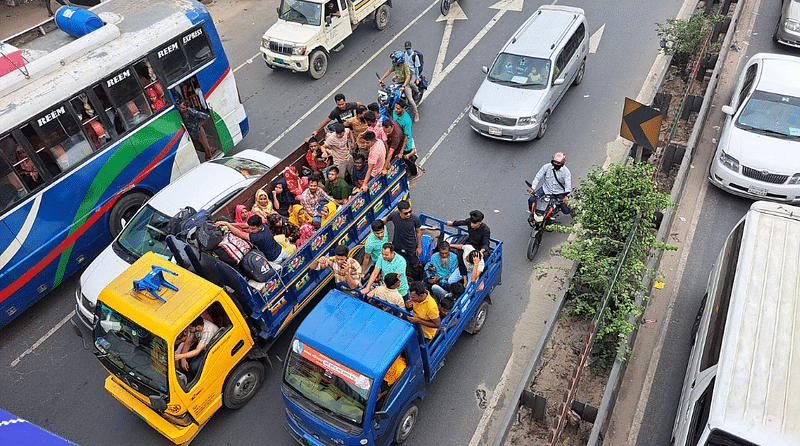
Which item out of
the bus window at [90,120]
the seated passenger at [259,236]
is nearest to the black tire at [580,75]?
the seated passenger at [259,236]

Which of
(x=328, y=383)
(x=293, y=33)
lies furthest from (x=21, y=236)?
(x=293, y=33)

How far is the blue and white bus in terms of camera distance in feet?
29.3

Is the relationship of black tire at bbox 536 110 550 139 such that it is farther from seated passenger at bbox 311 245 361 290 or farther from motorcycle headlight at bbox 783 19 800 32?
motorcycle headlight at bbox 783 19 800 32

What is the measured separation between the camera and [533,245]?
9.64 m

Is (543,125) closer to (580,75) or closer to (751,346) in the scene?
(580,75)

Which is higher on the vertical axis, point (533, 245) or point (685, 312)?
point (533, 245)

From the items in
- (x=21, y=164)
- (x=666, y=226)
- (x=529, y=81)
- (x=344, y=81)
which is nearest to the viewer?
(x=21, y=164)

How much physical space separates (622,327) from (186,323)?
17.7 ft

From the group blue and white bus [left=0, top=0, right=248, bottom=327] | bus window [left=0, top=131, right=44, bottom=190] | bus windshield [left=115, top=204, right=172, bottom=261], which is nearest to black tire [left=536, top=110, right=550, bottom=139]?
blue and white bus [left=0, top=0, right=248, bottom=327]

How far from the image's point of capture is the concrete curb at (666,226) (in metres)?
6.71

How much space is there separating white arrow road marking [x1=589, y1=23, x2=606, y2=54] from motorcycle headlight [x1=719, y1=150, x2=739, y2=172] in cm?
577

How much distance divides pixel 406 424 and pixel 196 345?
291 cm

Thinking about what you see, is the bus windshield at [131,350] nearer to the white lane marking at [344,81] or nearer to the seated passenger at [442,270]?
the seated passenger at [442,270]

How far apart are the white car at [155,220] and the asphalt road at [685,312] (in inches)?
271
